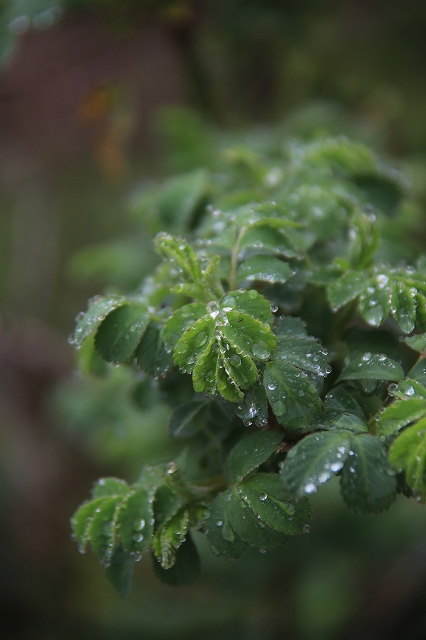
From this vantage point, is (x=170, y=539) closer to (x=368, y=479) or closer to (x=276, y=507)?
(x=276, y=507)

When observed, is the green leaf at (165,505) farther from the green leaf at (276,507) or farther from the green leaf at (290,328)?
the green leaf at (290,328)

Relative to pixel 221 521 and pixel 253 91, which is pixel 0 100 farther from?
pixel 221 521

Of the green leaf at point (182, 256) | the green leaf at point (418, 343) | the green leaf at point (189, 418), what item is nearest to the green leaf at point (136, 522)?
the green leaf at point (189, 418)

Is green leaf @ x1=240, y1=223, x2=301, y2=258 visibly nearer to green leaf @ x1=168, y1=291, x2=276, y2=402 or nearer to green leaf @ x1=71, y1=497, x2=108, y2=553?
green leaf @ x1=168, y1=291, x2=276, y2=402

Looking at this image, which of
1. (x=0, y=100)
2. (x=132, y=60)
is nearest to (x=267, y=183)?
(x=132, y=60)

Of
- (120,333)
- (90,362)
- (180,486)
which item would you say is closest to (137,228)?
(90,362)
